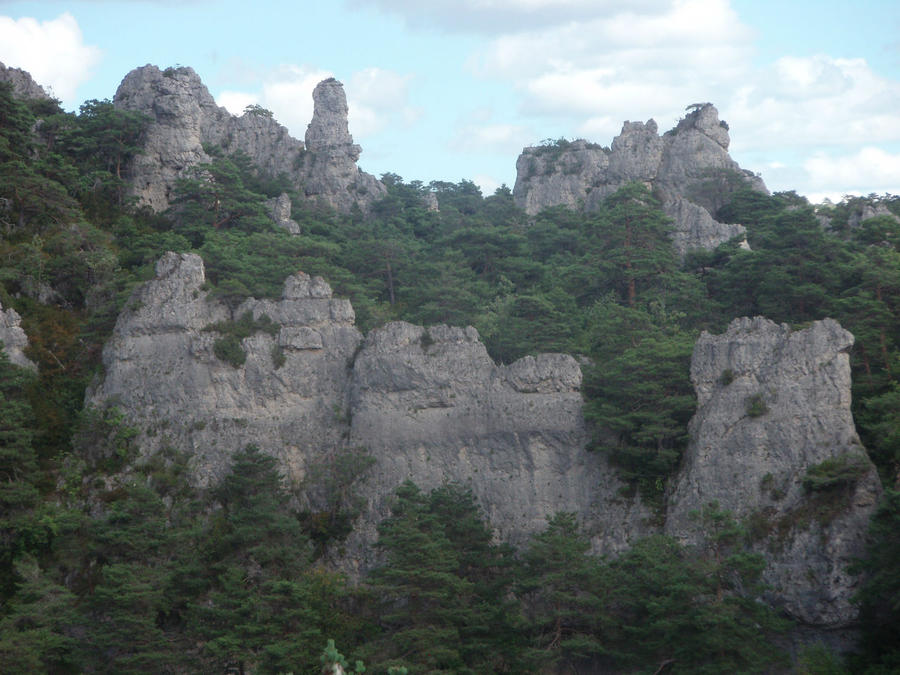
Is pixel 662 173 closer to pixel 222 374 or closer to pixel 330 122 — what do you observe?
pixel 330 122

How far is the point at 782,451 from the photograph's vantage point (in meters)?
27.9

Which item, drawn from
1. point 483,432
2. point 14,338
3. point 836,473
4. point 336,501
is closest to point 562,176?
point 483,432

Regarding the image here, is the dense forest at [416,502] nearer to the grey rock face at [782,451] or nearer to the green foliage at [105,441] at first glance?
the green foliage at [105,441]

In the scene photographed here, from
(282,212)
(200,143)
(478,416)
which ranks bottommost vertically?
(478,416)

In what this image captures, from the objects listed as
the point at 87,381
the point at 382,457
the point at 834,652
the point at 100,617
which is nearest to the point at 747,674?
the point at 834,652

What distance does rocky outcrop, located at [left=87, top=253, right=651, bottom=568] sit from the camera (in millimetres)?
31250

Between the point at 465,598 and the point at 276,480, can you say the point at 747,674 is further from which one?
the point at 276,480

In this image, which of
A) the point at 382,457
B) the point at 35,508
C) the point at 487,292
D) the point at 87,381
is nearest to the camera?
the point at 35,508

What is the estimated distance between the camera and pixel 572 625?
1048 inches

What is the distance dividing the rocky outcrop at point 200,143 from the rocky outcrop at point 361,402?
54.7ft

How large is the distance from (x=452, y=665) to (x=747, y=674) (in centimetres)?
740

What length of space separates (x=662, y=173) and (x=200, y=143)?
2658 cm

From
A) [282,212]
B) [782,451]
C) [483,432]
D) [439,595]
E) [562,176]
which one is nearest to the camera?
[439,595]

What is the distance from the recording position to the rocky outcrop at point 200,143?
50750 mm
